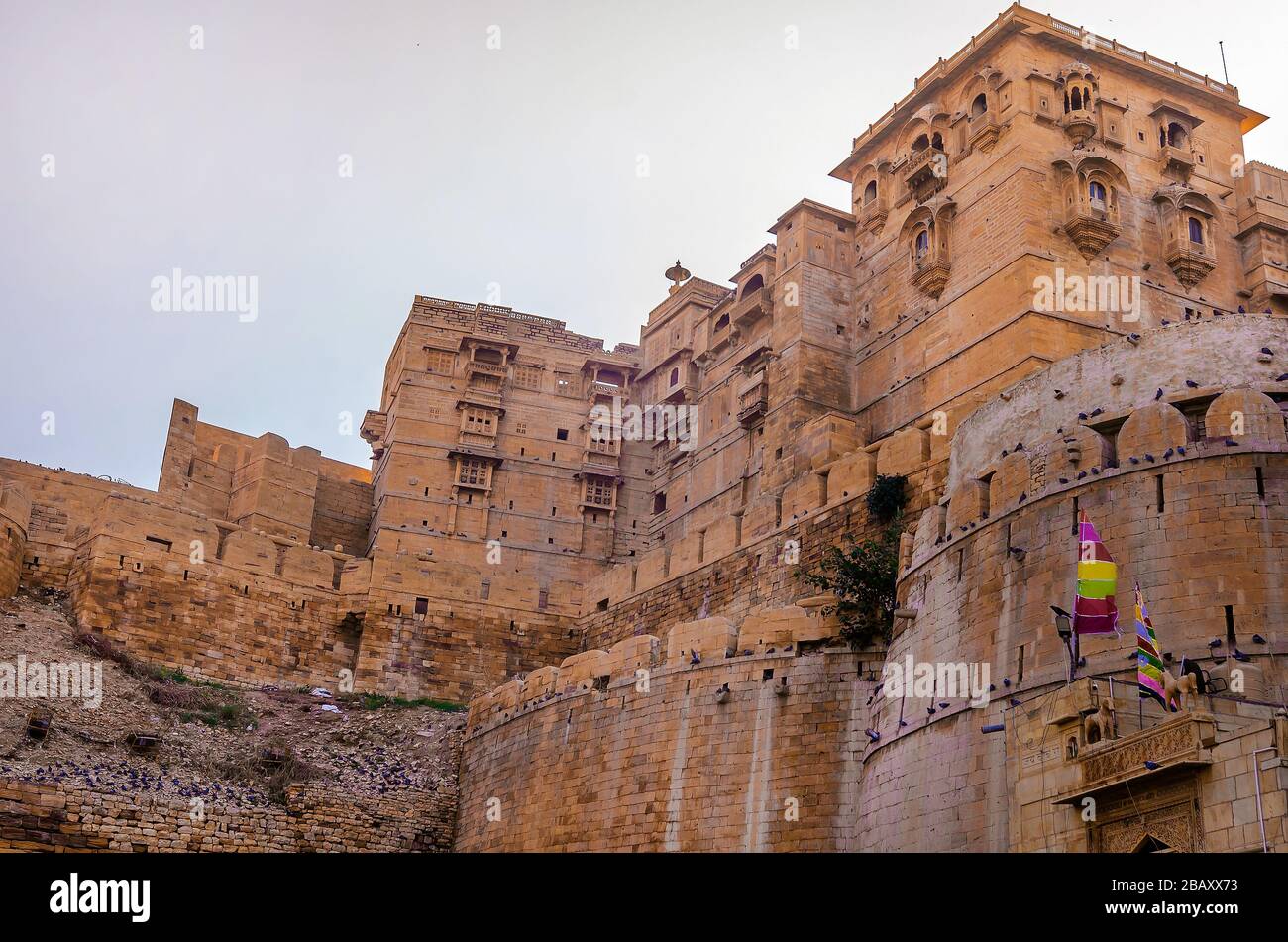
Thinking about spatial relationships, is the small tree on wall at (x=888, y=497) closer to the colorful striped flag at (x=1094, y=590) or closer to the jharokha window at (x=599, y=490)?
the colorful striped flag at (x=1094, y=590)

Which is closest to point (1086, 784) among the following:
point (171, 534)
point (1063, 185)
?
point (1063, 185)

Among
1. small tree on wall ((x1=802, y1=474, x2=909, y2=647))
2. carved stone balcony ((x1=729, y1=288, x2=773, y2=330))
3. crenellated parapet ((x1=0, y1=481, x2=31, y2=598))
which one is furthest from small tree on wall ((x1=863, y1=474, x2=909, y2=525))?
crenellated parapet ((x1=0, y1=481, x2=31, y2=598))

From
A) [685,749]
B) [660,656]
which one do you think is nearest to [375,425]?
[660,656]

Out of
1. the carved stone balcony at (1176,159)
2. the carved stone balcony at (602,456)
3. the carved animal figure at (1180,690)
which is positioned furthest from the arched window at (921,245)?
the carved animal figure at (1180,690)

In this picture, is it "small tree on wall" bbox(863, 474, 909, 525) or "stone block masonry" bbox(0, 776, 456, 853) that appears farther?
"small tree on wall" bbox(863, 474, 909, 525)

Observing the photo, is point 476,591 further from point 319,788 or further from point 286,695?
point 319,788

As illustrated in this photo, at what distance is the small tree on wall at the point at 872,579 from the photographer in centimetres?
2302

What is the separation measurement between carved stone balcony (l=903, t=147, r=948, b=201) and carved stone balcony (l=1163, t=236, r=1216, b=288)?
5.12 m

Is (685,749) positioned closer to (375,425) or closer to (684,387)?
(684,387)

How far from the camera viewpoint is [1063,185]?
32.1 meters

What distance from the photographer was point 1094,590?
1597 cm

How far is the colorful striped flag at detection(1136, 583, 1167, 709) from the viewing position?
14469mm

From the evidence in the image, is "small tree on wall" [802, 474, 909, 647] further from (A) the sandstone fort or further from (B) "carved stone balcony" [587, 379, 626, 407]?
(B) "carved stone balcony" [587, 379, 626, 407]

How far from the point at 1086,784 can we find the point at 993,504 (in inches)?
237
